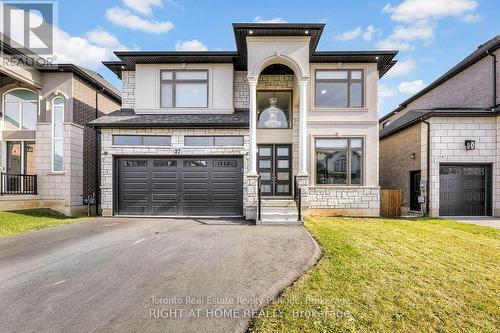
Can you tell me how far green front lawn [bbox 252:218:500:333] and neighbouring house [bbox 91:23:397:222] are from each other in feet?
16.2

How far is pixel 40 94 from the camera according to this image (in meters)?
12.7

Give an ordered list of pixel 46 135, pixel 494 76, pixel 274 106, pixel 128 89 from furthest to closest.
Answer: pixel 494 76, pixel 128 89, pixel 274 106, pixel 46 135

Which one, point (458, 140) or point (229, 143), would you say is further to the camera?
point (458, 140)

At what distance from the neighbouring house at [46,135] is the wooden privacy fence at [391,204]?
12.6 meters

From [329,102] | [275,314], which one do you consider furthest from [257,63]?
[275,314]

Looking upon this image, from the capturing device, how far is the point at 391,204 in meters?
11.6

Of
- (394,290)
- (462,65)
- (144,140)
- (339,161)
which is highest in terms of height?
(462,65)

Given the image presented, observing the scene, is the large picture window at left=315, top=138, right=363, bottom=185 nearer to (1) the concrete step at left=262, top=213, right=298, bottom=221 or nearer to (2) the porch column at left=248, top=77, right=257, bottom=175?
(1) the concrete step at left=262, top=213, right=298, bottom=221

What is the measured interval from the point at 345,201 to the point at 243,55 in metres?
7.34

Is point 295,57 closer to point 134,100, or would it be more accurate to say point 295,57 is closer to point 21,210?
point 134,100

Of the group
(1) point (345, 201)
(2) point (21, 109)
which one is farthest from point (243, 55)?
(2) point (21, 109)

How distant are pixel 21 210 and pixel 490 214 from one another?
61.9 ft

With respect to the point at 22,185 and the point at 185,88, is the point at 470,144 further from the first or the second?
the point at 22,185

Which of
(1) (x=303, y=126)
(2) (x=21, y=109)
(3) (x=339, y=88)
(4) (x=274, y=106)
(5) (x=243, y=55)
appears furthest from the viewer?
(2) (x=21, y=109)
